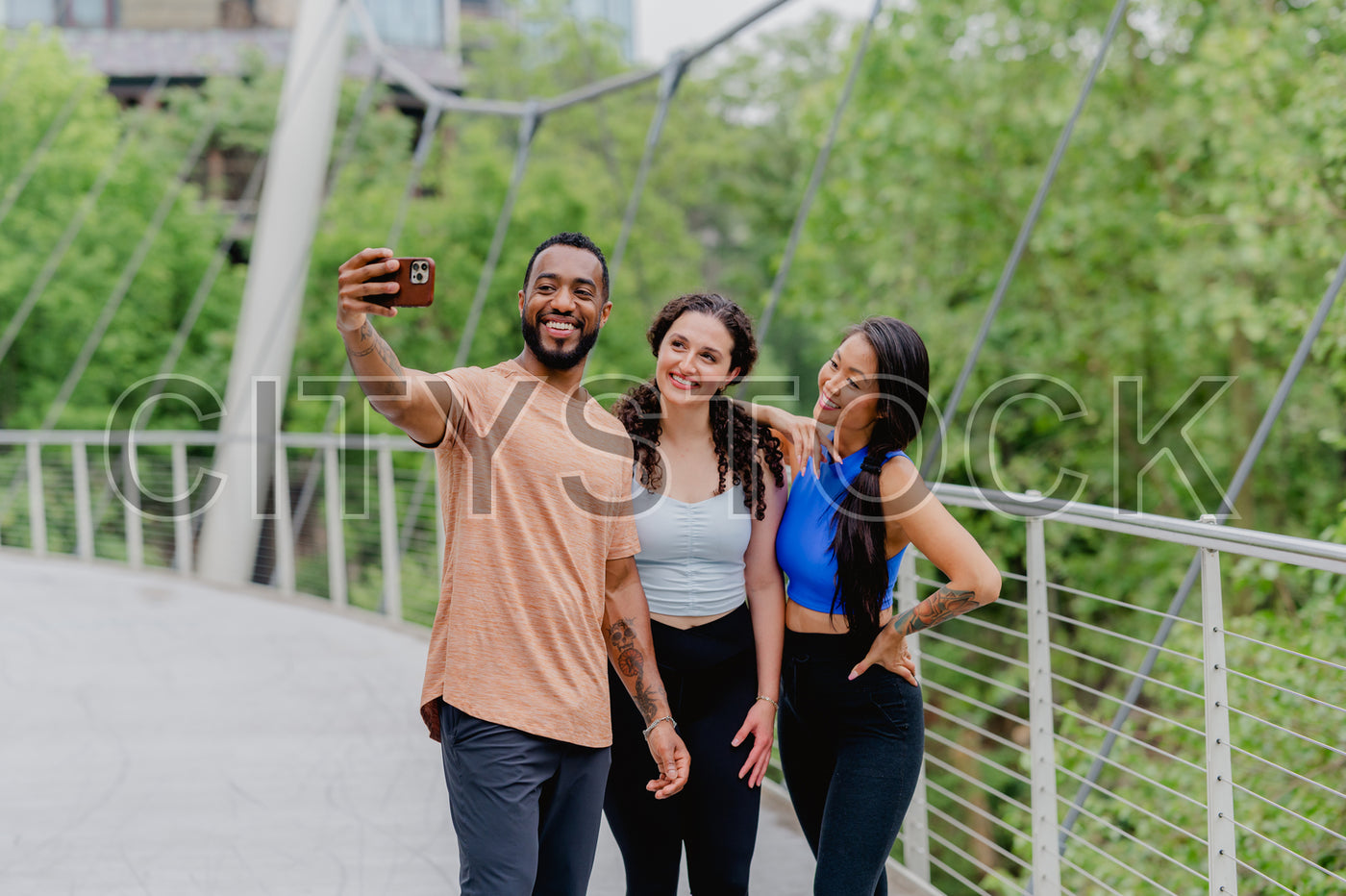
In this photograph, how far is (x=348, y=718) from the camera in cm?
383

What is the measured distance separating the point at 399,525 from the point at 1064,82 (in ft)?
30.6

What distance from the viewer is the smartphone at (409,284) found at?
4.75ft

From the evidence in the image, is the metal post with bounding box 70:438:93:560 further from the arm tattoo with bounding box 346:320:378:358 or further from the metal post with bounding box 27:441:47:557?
the arm tattoo with bounding box 346:320:378:358

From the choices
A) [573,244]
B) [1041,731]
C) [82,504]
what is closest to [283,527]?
[82,504]

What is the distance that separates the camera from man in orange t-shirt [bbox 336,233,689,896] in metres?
1.52

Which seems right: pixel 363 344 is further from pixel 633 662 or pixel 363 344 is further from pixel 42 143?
pixel 42 143

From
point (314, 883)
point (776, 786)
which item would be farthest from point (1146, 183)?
point (314, 883)

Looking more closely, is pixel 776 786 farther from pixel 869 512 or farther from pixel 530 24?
pixel 530 24

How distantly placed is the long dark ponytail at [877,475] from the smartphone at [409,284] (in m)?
0.62

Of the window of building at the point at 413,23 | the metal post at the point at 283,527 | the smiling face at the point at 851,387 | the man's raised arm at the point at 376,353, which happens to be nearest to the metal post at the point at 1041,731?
the smiling face at the point at 851,387

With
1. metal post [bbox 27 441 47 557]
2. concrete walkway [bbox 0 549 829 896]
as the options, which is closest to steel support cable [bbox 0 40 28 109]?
metal post [bbox 27 441 47 557]

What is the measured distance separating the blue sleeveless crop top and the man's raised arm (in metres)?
0.58

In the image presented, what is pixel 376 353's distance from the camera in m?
1.47

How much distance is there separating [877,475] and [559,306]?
1.66ft
